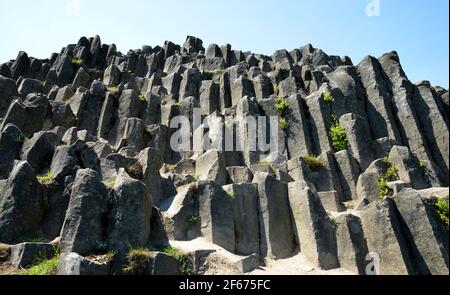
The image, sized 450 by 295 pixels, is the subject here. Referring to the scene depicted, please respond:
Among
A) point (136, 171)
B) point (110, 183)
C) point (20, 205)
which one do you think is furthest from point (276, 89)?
point (20, 205)

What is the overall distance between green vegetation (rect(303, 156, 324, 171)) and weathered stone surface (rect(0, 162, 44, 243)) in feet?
48.3

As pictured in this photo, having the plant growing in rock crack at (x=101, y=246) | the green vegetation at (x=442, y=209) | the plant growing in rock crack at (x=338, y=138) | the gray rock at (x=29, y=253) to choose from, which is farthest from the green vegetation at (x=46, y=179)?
the plant growing in rock crack at (x=338, y=138)

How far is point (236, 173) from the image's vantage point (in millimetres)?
23625

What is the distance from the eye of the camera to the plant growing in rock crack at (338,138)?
26.8 metres

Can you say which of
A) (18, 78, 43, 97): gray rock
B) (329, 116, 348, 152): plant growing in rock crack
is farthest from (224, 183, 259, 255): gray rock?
(18, 78, 43, 97): gray rock

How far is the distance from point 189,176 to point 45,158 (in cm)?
778

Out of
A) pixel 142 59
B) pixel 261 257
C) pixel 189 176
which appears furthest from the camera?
pixel 142 59

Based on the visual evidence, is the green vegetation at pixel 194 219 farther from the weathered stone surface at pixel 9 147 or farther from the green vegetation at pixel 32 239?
the weathered stone surface at pixel 9 147

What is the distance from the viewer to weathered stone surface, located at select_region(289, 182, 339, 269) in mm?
17484

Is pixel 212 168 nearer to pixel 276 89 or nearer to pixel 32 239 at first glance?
pixel 32 239

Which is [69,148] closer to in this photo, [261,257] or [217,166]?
[217,166]

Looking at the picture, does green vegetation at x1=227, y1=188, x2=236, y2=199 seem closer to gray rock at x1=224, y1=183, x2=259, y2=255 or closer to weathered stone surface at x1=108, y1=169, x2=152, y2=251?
gray rock at x1=224, y1=183, x2=259, y2=255

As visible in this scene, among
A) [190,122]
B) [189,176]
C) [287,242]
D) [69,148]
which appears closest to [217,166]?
[189,176]

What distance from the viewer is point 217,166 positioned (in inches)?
919
